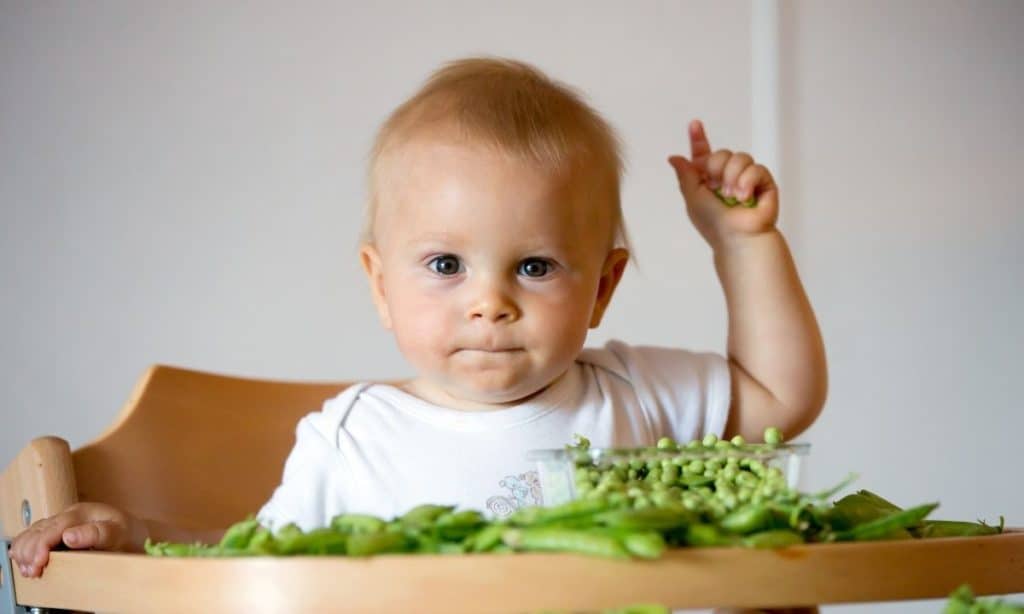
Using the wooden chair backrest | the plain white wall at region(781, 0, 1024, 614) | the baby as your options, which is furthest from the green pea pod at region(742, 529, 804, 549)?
the plain white wall at region(781, 0, 1024, 614)

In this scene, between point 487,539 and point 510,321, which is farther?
point 510,321

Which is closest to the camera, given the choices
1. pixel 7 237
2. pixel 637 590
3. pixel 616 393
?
pixel 637 590

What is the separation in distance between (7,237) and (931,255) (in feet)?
6.10

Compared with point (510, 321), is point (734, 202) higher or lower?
higher

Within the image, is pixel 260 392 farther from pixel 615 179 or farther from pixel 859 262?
pixel 859 262

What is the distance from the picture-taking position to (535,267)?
128 centimetres

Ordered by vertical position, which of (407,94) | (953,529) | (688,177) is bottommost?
(953,529)

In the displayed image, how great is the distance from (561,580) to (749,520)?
0.42 feet

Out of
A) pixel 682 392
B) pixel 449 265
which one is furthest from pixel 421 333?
pixel 682 392

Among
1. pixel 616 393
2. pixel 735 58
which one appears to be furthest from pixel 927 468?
pixel 616 393

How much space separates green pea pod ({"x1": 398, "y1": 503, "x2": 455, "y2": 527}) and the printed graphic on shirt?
0.45 meters

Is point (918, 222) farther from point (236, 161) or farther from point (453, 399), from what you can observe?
point (453, 399)

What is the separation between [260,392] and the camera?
167 centimetres

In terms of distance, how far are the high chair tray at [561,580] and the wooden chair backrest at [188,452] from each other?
64 centimetres
